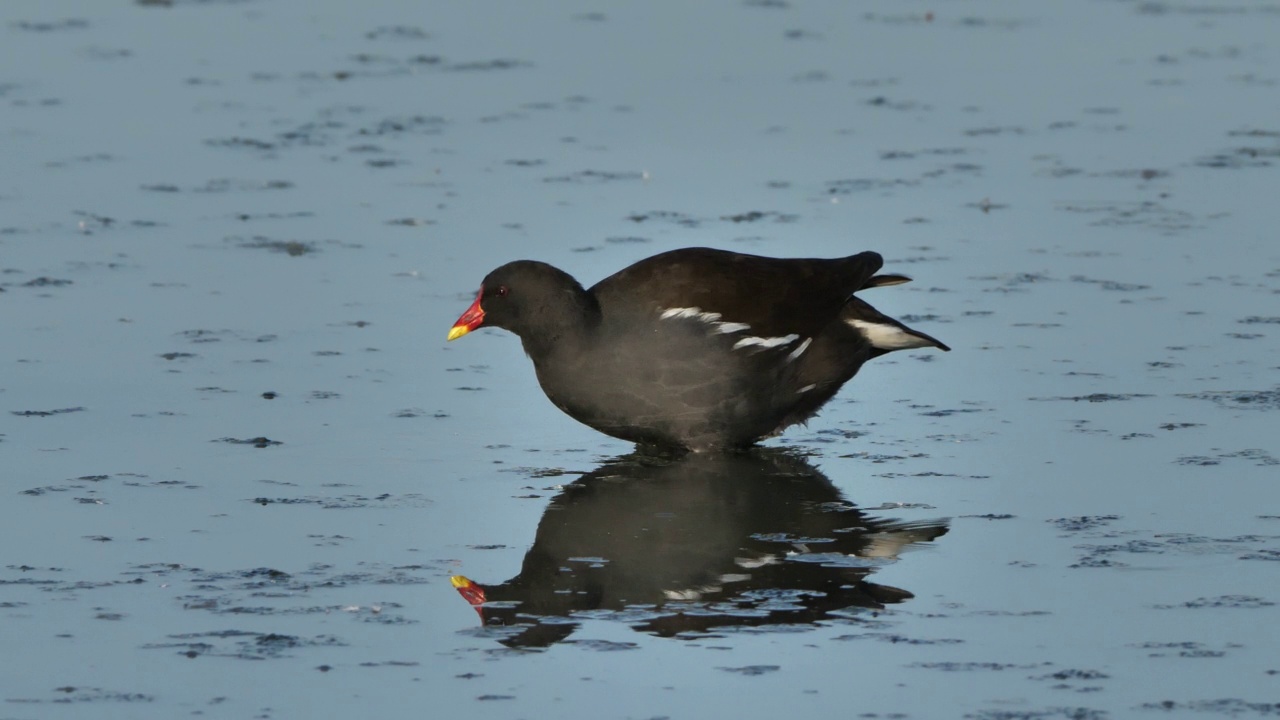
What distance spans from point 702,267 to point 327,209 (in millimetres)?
3447

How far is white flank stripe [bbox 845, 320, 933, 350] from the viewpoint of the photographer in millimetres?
7906

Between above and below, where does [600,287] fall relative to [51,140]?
below

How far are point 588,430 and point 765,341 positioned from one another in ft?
2.85

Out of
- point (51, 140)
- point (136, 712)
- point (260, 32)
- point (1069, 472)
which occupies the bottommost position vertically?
point (136, 712)

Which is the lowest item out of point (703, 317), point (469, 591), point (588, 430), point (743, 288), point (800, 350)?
point (469, 591)

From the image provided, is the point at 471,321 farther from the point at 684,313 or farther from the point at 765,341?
the point at 765,341

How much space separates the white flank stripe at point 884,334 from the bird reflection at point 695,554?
69 centimetres

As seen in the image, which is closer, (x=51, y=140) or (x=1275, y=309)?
(x=1275, y=309)

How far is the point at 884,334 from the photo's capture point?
7.93 metres

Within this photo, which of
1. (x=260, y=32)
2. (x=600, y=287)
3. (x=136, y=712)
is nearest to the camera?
(x=136, y=712)

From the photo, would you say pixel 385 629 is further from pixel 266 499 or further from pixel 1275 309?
pixel 1275 309

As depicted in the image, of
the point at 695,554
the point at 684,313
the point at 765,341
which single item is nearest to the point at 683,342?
the point at 684,313

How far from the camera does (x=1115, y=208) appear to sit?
10.6m

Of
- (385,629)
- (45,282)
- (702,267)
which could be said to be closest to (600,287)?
(702,267)
